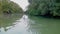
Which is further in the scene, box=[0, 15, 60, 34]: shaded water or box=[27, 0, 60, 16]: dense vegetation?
box=[27, 0, 60, 16]: dense vegetation

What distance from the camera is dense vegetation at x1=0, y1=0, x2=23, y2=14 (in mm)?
27328

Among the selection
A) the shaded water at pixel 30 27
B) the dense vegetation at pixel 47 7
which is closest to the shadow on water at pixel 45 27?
the shaded water at pixel 30 27

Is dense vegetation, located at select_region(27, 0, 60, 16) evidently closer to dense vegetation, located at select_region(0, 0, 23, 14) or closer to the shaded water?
the shaded water

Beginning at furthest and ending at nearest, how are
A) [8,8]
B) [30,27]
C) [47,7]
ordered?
[8,8] < [47,7] < [30,27]

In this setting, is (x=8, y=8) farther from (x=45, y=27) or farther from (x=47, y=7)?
(x=45, y=27)

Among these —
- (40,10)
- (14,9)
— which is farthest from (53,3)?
(14,9)

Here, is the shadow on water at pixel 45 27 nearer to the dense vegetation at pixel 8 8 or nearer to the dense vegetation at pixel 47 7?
the dense vegetation at pixel 47 7

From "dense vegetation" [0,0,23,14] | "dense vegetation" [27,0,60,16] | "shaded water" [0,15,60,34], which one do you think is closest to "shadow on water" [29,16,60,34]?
"shaded water" [0,15,60,34]

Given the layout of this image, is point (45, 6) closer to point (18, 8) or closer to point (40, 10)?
point (40, 10)

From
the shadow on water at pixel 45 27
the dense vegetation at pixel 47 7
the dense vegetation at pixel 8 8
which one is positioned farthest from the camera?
the dense vegetation at pixel 8 8

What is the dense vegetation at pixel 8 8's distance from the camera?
27328 mm

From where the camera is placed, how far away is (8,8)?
29.5 m

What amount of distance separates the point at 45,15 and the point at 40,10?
94cm

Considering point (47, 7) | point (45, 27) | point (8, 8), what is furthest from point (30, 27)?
point (8, 8)
